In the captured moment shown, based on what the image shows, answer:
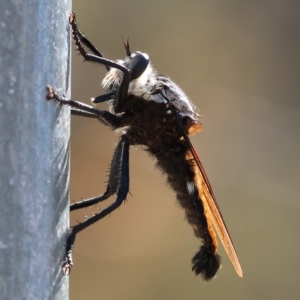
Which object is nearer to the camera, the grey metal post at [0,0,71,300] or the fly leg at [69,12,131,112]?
the grey metal post at [0,0,71,300]

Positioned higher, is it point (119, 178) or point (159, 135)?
point (159, 135)

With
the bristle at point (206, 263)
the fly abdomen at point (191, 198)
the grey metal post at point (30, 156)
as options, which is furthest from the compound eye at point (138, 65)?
the grey metal post at point (30, 156)

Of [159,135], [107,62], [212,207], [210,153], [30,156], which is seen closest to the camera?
[30,156]

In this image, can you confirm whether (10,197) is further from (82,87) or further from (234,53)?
(234,53)

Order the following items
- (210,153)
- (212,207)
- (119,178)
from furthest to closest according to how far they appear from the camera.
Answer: (210,153)
(212,207)
(119,178)

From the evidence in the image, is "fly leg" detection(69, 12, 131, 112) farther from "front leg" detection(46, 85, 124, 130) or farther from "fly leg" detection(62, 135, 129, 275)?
"fly leg" detection(62, 135, 129, 275)

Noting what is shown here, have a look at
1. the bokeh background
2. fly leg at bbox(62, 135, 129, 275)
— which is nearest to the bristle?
fly leg at bbox(62, 135, 129, 275)

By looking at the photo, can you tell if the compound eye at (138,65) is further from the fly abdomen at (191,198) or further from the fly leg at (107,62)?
the fly abdomen at (191,198)

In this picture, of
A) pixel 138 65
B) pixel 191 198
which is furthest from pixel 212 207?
pixel 138 65

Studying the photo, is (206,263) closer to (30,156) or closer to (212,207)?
(212,207)
